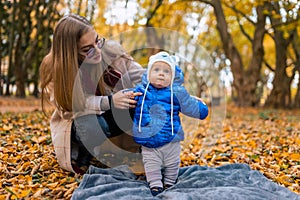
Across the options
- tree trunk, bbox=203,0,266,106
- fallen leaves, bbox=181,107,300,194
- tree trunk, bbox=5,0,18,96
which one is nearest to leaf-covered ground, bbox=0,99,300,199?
fallen leaves, bbox=181,107,300,194

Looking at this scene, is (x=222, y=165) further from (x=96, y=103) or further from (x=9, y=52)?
(x=9, y=52)

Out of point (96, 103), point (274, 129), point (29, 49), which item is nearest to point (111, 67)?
point (96, 103)

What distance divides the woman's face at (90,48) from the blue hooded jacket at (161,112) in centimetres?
42

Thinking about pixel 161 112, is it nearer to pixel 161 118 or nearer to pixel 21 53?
pixel 161 118

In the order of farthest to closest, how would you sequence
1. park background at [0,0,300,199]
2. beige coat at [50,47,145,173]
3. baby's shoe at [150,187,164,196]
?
1. park background at [0,0,300,199]
2. beige coat at [50,47,145,173]
3. baby's shoe at [150,187,164,196]

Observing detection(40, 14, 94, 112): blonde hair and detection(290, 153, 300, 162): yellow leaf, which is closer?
detection(40, 14, 94, 112): blonde hair

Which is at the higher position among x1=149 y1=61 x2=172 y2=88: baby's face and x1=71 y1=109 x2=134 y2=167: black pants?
x1=149 y1=61 x2=172 y2=88: baby's face

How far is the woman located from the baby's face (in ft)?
0.56

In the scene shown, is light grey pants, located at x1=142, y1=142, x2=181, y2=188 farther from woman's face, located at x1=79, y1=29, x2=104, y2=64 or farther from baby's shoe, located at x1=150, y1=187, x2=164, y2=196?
woman's face, located at x1=79, y1=29, x2=104, y2=64

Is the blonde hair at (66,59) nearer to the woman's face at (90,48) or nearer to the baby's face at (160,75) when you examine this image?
the woman's face at (90,48)

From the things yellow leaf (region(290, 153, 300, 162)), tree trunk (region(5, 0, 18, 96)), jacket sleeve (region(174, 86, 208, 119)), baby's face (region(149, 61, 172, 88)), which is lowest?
yellow leaf (region(290, 153, 300, 162))

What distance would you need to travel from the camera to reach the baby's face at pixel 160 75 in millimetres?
2596

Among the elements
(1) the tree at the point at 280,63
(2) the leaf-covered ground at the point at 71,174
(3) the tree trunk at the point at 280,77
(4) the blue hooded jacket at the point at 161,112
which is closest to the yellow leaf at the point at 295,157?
(2) the leaf-covered ground at the point at 71,174

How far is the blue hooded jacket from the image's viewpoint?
8.39 ft
